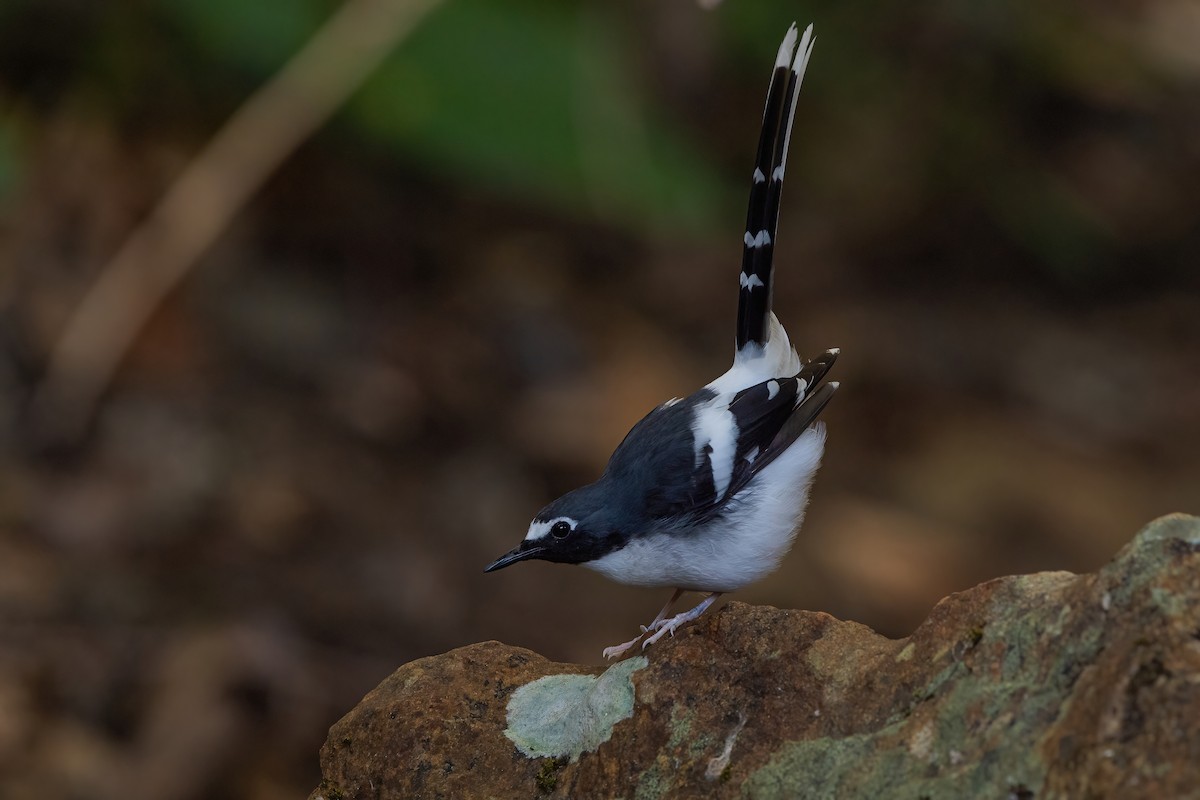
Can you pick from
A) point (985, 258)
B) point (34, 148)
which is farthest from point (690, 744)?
point (985, 258)

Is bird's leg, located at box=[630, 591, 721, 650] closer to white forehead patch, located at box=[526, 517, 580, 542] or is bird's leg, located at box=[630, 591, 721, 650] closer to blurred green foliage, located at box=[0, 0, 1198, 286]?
white forehead patch, located at box=[526, 517, 580, 542]

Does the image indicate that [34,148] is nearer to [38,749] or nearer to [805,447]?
[38,749]

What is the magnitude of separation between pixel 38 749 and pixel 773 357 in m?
3.66

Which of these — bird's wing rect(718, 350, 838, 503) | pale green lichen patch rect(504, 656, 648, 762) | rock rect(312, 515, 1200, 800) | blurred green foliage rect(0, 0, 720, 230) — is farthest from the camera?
blurred green foliage rect(0, 0, 720, 230)

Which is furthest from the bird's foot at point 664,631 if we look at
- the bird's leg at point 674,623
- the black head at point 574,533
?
the black head at point 574,533

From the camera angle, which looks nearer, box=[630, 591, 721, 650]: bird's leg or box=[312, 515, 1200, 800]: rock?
box=[312, 515, 1200, 800]: rock

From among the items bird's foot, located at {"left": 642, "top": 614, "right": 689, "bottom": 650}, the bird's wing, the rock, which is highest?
the bird's wing

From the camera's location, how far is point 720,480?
377 centimetres

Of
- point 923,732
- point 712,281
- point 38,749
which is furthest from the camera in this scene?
point 712,281

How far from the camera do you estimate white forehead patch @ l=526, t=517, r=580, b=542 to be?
12.1ft

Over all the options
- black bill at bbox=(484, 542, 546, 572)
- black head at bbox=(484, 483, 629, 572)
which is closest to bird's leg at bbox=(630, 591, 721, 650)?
black head at bbox=(484, 483, 629, 572)

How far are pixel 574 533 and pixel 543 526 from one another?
3.7 inches

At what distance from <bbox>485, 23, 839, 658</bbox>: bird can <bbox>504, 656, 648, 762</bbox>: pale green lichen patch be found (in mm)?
301

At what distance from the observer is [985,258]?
9773mm
